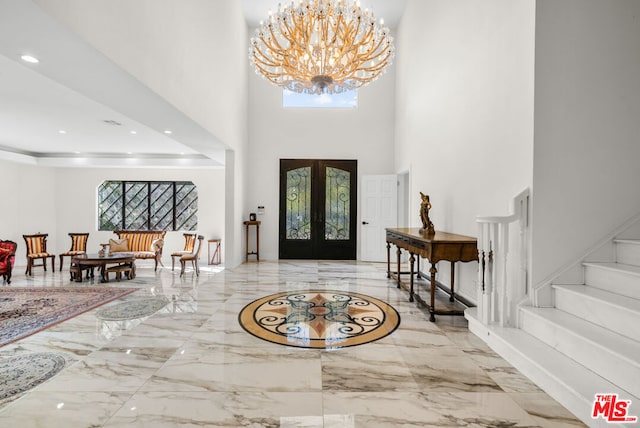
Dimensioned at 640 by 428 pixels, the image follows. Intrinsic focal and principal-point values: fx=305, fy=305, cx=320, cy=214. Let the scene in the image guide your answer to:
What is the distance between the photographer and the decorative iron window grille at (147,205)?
30.1 ft

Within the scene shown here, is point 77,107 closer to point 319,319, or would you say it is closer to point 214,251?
point 319,319

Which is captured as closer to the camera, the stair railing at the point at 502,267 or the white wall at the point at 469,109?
the stair railing at the point at 502,267

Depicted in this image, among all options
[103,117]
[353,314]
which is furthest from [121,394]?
[103,117]

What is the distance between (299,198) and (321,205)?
0.60m


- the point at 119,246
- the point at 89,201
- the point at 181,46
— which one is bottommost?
the point at 119,246

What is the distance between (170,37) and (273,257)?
5.39 meters

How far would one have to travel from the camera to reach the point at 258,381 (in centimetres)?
220

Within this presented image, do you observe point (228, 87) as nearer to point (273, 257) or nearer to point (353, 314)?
point (273, 257)

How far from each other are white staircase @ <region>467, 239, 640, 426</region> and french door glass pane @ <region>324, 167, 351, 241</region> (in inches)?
203

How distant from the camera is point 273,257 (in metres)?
7.96

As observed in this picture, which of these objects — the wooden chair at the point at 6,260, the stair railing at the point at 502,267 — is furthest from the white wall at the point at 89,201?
the stair railing at the point at 502,267

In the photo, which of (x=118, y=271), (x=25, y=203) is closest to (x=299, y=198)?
(x=118, y=271)

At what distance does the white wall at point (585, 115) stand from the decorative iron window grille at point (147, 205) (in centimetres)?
864

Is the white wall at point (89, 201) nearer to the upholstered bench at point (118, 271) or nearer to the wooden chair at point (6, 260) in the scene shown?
the upholstered bench at point (118, 271)
